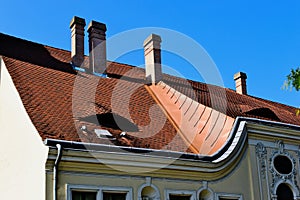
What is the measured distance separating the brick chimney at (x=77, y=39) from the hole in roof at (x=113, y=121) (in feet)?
20.4

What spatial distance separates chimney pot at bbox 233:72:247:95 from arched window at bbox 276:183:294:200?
38.1ft

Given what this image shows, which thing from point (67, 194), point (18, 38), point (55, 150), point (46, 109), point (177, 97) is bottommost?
point (67, 194)

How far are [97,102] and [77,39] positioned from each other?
5977mm

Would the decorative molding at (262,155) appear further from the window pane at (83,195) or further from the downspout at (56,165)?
the downspout at (56,165)

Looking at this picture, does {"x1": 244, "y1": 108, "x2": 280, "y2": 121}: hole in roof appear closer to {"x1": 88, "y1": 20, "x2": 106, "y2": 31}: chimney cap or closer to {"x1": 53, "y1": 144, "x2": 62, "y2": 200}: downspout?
{"x1": 88, "y1": 20, "x2": 106, "y2": 31}: chimney cap

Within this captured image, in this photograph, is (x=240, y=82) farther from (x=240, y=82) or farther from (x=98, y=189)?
(x=98, y=189)

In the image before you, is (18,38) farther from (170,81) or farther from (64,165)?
(64,165)

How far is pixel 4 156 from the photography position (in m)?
16.2

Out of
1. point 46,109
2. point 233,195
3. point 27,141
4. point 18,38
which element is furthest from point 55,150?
point 18,38

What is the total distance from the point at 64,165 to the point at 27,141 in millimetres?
1561

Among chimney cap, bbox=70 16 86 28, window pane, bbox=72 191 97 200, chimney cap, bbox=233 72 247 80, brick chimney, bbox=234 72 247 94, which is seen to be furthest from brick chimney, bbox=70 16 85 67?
chimney cap, bbox=233 72 247 80

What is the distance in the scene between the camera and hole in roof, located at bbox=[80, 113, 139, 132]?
16.8 meters

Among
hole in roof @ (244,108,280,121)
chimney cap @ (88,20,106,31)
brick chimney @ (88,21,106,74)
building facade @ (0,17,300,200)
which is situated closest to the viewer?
building facade @ (0,17,300,200)

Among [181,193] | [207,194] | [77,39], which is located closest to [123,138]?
[181,193]
